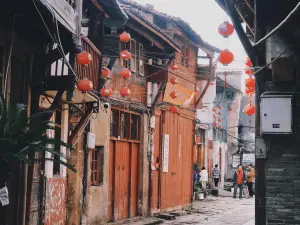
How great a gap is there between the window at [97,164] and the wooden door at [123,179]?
84cm

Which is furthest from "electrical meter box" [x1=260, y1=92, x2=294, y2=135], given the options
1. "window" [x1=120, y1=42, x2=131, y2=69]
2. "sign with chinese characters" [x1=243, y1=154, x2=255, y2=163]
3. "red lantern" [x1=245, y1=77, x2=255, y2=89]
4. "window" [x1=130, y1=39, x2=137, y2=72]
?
"sign with chinese characters" [x1=243, y1=154, x2=255, y2=163]

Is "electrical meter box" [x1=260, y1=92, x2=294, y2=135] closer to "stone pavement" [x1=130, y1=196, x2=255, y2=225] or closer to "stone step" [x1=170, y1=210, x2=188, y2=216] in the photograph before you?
"stone pavement" [x1=130, y1=196, x2=255, y2=225]

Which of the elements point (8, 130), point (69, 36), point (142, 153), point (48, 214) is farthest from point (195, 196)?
point (8, 130)

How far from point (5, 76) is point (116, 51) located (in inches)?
237

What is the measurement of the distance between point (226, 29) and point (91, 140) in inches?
249

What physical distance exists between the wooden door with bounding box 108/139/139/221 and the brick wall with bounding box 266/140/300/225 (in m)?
9.03

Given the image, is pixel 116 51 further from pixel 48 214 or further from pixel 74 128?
pixel 48 214

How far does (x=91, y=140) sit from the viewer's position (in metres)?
15.7

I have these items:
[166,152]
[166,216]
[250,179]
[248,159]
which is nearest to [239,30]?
[166,216]

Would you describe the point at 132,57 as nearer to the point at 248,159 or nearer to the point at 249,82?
the point at 249,82

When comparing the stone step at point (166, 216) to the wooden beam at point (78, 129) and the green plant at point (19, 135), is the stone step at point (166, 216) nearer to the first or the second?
the wooden beam at point (78, 129)

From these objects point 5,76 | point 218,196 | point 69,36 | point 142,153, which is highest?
point 69,36

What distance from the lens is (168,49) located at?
21.2 m

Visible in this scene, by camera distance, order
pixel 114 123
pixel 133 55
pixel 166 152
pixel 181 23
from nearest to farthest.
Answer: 1. pixel 114 123
2. pixel 133 55
3. pixel 166 152
4. pixel 181 23
